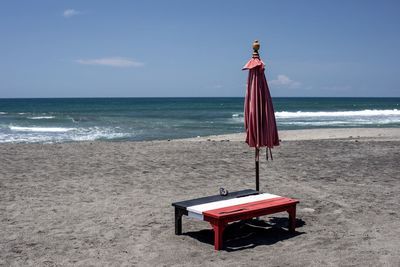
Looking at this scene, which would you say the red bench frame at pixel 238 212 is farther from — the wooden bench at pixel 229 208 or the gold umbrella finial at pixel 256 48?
the gold umbrella finial at pixel 256 48

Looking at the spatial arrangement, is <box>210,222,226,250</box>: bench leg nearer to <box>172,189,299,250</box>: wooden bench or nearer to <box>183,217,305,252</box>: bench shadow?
<box>172,189,299,250</box>: wooden bench

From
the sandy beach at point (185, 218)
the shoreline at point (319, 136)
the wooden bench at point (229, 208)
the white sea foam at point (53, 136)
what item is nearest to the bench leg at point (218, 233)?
the wooden bench at point (229, 208)

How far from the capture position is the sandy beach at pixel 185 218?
5324 millimetres

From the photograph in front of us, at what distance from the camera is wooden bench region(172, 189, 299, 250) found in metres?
5.42

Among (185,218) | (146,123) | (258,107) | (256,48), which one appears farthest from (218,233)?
(146,123)

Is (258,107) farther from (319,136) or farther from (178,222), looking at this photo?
(319,136)

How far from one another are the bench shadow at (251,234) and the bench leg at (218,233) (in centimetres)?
14

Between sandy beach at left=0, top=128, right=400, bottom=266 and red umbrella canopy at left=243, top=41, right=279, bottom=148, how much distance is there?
1.22 m

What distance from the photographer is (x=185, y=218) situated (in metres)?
6.93

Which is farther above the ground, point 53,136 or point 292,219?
point 292,219

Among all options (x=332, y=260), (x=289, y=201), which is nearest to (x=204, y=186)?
(x=289, y=201)

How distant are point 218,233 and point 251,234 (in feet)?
3.07

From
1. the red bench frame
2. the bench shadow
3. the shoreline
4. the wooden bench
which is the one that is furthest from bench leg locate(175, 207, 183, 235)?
the shoreline

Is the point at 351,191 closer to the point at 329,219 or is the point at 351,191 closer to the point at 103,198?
the point at 329,219
